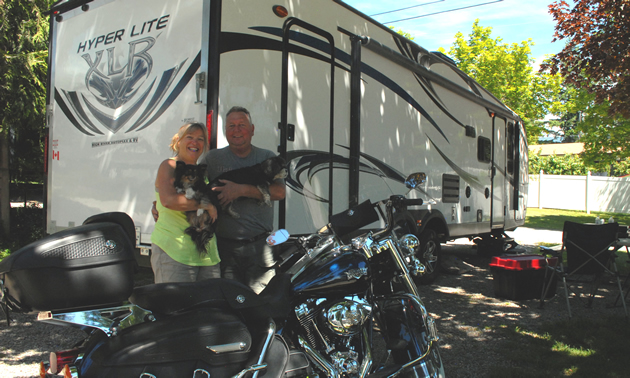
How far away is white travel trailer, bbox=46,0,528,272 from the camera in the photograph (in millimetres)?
3535

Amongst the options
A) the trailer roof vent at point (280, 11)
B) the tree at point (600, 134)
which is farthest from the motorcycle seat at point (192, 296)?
the tree at point (600, 134)

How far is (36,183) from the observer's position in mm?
9891

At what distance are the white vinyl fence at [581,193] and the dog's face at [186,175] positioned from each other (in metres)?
25.6

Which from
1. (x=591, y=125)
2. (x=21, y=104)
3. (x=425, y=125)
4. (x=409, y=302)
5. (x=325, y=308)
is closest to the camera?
(x=325, y=308)

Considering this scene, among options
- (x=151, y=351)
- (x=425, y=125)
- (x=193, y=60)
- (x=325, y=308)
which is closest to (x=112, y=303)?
(x=151, y=351)

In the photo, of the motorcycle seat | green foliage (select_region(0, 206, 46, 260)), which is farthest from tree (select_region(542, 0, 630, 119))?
green foliage (select_region(0, 206, 46, 260))

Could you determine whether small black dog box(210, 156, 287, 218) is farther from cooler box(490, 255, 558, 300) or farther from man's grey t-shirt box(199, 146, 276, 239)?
cooler box(490, 255, 558, 300)

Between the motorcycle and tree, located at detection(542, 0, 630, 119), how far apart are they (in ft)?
16.3

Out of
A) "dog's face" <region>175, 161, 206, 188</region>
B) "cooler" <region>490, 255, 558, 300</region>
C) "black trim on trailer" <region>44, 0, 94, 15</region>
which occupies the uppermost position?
"black trim on trailer" <region>44, 0, 94, 15</region>

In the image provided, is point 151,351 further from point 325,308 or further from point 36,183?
point 36,183

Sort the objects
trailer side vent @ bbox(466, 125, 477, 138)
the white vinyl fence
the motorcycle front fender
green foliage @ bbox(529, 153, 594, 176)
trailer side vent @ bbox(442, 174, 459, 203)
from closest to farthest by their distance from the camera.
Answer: the motorcycle front fender → trailer side vent @ bbox(442, 174, 459, 203) → trailer side vent @ bbox(466, 125, 477, 138) → the white vinyl fence → green foliage @ bbox(529, 153, 594, 176)

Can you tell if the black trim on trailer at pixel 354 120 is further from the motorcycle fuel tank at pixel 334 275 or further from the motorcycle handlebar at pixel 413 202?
the motorcycle fuel tank at pixel 334 275

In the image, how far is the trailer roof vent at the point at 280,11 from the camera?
3820 mm

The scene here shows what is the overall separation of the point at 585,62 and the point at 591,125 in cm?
1036
